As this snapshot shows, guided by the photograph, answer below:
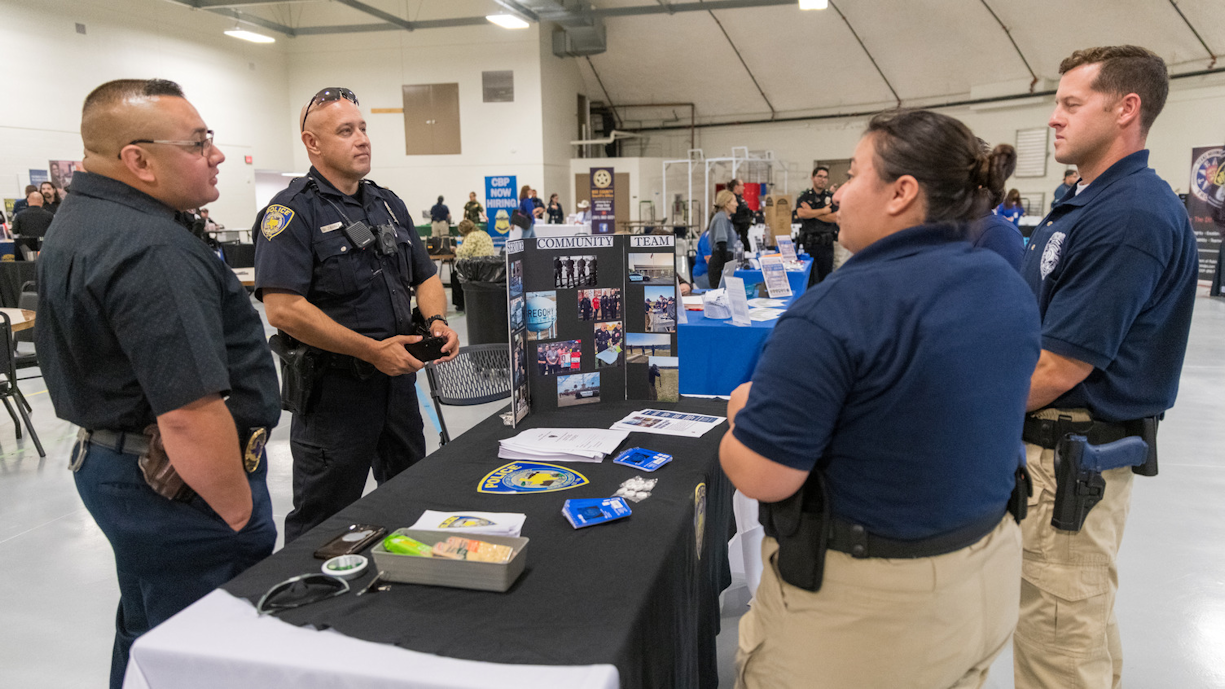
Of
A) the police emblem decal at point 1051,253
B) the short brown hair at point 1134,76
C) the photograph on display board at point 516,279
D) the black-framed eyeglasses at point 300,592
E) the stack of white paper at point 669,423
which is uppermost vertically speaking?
the short brown hair at point 1134,76

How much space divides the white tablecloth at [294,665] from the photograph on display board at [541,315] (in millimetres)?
1207

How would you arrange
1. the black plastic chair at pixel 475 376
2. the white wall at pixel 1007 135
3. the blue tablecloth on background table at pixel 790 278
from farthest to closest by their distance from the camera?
the white wall at pixel 1007 135, the blue tablecloth on background table at pixel 790 278, the black plastic chair at pixel 475 376

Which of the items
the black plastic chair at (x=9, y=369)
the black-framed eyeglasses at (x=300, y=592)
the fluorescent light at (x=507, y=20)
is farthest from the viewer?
the fluorescent light at (x=507, y=20)

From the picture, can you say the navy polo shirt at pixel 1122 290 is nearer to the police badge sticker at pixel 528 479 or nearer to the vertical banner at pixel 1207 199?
the police badge sticker at pixel 528 479

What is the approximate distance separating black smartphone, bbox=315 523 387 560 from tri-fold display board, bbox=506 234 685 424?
78 cm

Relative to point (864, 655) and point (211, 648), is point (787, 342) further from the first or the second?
point (211, 648)

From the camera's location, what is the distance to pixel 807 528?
1.04 m

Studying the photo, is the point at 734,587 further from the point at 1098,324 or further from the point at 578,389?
the point at 1098,324

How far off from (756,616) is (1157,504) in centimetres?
308

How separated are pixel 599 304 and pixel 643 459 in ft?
2.11

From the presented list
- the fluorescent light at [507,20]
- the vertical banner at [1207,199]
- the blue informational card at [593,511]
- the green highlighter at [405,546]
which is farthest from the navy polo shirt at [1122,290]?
the fluorescent light at [507,20]

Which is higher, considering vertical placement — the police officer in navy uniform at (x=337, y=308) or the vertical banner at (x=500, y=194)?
the vertical banner at (x=500, y=194)

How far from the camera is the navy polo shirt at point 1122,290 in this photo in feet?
4.78

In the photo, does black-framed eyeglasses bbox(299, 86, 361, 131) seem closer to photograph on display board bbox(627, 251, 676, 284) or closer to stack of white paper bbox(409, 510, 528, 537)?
photograph on display board bbox(627, 251, 676, 284)
